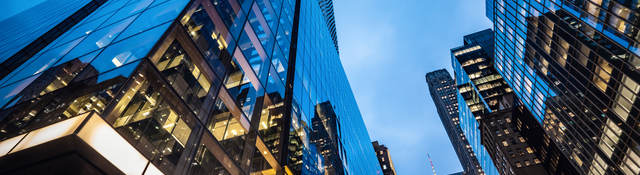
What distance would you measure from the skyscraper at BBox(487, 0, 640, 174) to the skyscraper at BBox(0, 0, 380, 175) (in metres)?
26.2

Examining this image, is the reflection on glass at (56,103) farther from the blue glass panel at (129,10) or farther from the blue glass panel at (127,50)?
the blue glass panel at (129,10)

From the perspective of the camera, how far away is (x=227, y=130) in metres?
11.9

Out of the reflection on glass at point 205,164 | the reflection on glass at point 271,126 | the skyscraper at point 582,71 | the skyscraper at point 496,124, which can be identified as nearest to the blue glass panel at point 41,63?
the reflection on glass at point 205,164

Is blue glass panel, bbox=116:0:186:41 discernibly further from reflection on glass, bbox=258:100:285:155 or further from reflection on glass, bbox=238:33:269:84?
reflection on glass, bbox=258:100:285:155

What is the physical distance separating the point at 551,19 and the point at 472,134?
3717 inches

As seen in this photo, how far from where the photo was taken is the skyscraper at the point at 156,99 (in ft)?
22.3

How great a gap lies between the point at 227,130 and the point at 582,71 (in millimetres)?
34617

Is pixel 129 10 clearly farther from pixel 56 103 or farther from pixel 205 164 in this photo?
pixel 205 164

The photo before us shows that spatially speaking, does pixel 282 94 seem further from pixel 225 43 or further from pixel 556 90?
pixel 556 90

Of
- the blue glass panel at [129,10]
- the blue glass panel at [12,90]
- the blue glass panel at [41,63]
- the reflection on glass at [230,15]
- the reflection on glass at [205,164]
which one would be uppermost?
the reflection on glass at [230,15]

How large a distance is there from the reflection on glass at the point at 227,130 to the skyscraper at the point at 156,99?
0.17 feet

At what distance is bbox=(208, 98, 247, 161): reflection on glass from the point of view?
11.2 meters

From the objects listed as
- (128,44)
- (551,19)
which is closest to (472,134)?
(551,19)

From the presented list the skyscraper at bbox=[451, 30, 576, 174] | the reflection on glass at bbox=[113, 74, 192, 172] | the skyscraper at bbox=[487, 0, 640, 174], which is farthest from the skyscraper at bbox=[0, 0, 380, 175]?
the skyscraper at bbox=[451, 30, 576, 174]
